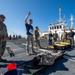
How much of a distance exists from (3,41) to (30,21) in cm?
218

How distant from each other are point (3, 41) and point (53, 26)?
151 feet

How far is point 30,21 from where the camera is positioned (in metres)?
7.07

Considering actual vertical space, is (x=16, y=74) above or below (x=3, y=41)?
below

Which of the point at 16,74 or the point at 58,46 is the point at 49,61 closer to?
the point at 16,74

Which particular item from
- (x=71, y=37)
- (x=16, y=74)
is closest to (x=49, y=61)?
(x=16, y=74)

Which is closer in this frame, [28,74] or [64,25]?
[28,74]

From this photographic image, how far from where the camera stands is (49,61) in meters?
4.30

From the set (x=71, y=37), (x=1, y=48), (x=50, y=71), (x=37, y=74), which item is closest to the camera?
(x=37, y=74)

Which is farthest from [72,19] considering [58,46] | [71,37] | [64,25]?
[58,46]

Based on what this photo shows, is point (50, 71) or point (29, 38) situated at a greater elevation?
point (29, 38)

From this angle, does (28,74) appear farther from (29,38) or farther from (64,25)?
(64,25)

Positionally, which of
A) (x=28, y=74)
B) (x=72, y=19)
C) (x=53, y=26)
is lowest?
(x=28, y=74)

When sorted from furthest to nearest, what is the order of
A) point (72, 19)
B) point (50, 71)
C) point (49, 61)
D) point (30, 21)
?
1. point (72, 19)
2. point (30, 21)
3. point (49, 61)
4. point (50, 71)

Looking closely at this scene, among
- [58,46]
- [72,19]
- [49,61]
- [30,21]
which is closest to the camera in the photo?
[49,61]
